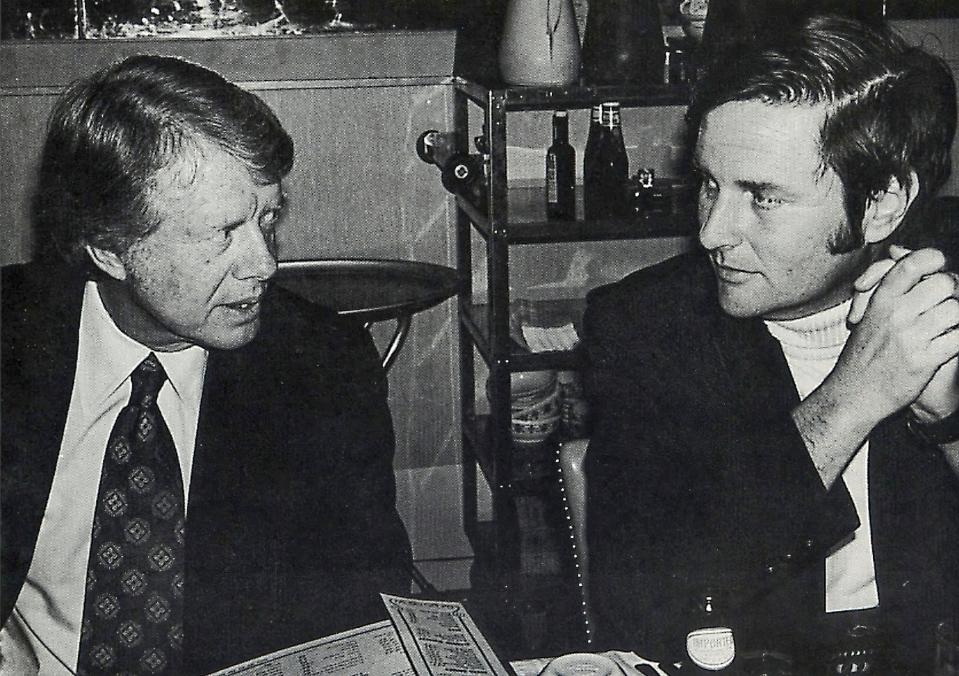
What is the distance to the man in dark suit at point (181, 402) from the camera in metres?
1.60

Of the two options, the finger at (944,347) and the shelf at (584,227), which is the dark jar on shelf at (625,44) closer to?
the shelf at (584,227)

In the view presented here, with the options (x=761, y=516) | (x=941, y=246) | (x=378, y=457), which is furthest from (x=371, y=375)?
(x=941, y=246)

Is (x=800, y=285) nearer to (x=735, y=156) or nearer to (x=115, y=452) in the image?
(x=735, y=156)

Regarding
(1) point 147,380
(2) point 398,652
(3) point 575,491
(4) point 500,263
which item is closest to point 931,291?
(3) point 575,491

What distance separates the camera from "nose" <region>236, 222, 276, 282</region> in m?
1.68

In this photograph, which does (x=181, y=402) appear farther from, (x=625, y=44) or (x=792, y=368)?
(x=625, y=44)

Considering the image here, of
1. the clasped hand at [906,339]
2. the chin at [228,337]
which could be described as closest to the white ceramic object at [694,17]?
the clasped hand at [906,339]

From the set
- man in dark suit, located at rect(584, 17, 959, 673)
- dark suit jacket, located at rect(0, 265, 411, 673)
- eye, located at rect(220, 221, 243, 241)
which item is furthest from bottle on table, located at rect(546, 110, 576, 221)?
eye, located at rect(220, 221, 243, 241)

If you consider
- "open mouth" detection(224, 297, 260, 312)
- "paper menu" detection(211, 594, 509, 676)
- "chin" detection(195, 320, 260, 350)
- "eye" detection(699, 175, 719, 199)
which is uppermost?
"eye" detection(699, 175, 719, 199)

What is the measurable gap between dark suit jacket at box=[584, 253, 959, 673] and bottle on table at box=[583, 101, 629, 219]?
97cm

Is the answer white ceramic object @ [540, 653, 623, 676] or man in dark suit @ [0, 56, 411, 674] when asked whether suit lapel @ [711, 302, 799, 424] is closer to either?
man in dark suit @ [0, 56, 411, 674]

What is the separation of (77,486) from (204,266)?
1.23 feet

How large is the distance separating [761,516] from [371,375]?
64 cm

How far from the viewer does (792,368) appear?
1.79 metres
